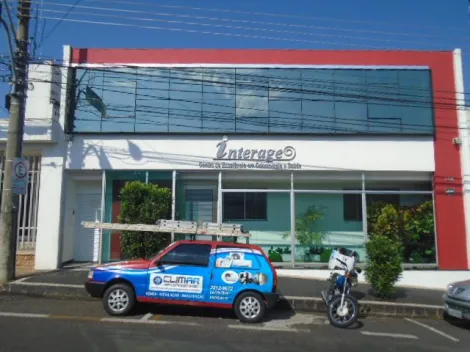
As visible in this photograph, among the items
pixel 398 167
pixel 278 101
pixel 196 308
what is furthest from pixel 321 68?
pixel 196 308

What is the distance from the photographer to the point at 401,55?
14.9 metres

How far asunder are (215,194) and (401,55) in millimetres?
7953

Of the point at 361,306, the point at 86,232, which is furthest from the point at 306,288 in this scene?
the point at 86,232

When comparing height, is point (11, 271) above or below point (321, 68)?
below

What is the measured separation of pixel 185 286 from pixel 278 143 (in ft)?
23.1

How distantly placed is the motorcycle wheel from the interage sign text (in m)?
6.21

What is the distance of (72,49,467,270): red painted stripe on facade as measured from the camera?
14227mm

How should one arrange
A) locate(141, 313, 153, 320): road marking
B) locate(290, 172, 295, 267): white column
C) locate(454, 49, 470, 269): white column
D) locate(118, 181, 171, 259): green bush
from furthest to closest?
locate(290, 172, 295, 267): white column, locate(454, 49, 470, 269): white column, locate(118, 181, 171, 259): green bush, locate(141, 313, 153, 320): road marking

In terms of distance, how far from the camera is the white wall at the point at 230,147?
14234mm

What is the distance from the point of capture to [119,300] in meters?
8.53

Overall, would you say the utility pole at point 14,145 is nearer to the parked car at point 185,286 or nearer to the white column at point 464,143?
the parked car at point 185,286

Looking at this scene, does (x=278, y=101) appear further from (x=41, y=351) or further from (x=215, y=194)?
(x=41, y=351)

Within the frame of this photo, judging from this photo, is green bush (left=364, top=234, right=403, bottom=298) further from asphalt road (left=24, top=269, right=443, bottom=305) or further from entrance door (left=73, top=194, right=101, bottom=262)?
entrance door (left=73, top=194, right=101, bottom=262)

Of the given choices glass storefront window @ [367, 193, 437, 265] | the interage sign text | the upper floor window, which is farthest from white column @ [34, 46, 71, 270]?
glass storefront window @ [367, 193, 437, 265]
